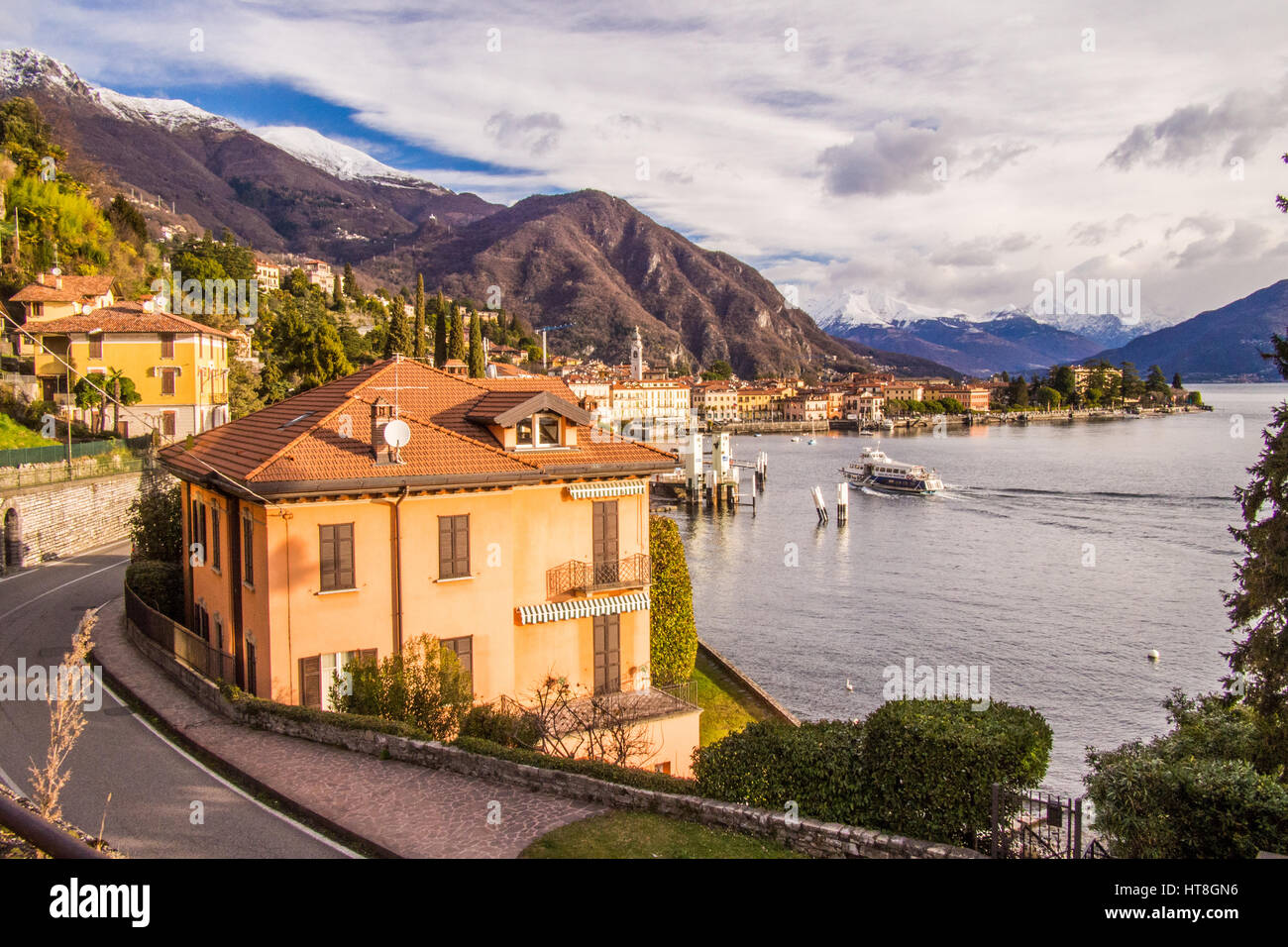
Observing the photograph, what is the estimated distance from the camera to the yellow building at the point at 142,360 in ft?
148

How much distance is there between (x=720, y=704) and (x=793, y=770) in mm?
13986

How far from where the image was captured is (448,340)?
63.0m

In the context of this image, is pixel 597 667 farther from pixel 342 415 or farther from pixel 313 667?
pixel 342 415

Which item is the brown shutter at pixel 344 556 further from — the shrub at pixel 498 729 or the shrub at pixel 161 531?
the shrub at pixel 161 531

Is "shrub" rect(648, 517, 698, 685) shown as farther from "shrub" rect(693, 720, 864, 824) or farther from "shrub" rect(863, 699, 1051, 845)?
"shrub" rect(863, 699, 1051, 845)

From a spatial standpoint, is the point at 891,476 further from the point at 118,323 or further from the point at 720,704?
the point at 720,704

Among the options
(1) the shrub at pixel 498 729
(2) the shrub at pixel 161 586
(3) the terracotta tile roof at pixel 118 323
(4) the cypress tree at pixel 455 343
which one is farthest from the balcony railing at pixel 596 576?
(4) the cypress tree at pixel 455 343

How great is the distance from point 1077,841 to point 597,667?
12244mm

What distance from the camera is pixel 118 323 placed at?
45969mm

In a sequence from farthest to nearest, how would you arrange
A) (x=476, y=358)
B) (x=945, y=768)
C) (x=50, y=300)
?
(x=476, y=358) < (x=50, y=300) < (x=945, y=768)

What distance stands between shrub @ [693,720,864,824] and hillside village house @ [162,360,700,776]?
6384 mm

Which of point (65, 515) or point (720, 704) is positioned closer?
point (720, 704)

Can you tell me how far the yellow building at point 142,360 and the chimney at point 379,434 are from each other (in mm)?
33345

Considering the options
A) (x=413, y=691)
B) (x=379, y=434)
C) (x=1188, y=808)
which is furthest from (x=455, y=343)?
(x=1188, y=808)
